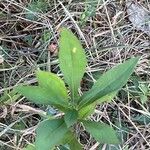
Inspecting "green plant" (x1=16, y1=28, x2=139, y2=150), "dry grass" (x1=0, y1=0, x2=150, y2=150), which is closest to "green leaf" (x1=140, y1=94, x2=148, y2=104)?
"dry grass" (x1=0, y1=0, x2=150, y2=150)

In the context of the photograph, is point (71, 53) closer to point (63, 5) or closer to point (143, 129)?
point (143, 129)

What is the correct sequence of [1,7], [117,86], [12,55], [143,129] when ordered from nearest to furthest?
[117,86] < [143,129] < [12,55] < [1,7]

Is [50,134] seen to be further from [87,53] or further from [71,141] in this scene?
[87,53]

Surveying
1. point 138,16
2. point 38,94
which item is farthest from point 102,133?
point 138,16

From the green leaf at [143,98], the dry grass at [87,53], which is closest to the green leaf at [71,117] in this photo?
the dry grass at [87,53]

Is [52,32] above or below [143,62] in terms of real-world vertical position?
above

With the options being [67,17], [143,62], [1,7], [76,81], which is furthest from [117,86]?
[1,7]

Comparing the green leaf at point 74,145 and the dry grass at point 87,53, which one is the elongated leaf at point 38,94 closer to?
the green leaf at point 74,145
